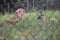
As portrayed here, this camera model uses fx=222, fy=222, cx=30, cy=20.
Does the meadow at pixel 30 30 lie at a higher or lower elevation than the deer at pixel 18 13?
lower

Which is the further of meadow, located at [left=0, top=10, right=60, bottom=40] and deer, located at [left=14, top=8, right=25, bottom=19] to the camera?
deer, located at [left=14, top=8, right=25, bottom=19]

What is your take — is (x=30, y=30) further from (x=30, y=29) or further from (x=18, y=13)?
(x=18, y=13)

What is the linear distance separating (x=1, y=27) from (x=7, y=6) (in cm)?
96

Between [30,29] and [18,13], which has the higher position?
[18,13]

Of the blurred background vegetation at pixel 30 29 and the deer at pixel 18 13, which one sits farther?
the deer at pixel 18 13

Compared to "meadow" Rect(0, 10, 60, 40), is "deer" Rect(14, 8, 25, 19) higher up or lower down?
higher up

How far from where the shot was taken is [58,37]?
8.54 feet

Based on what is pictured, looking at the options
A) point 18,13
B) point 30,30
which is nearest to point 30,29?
point 30,30

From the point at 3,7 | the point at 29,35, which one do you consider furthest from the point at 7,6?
the point at 29,35

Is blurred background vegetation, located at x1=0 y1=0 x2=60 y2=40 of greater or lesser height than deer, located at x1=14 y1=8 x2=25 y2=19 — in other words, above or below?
below

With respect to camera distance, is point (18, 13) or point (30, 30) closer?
point (30, 30)

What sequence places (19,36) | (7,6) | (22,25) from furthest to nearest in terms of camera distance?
(7,6) < (22,25) < (19,36)

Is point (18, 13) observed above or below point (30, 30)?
above

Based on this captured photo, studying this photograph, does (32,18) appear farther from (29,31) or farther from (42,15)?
(29,31)
